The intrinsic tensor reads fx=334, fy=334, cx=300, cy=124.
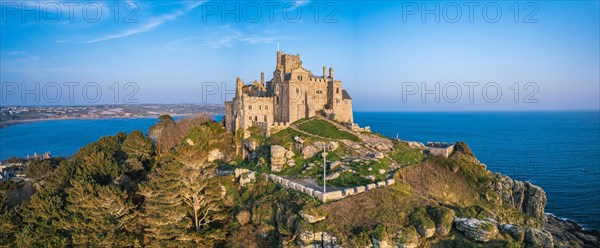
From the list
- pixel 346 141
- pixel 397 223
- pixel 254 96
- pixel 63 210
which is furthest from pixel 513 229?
pixel 63 210

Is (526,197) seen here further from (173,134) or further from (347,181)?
(173,134)

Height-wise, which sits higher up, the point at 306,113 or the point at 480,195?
the point at 306,113

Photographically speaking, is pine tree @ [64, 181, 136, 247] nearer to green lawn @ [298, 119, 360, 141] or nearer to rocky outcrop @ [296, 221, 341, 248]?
rocky outcrop @ [296, 221, 341, 248]

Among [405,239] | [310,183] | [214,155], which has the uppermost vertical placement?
[214,155]

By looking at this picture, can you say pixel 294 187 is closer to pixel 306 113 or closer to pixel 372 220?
pixel 372 220

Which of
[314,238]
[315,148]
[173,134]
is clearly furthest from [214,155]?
[314,238]
